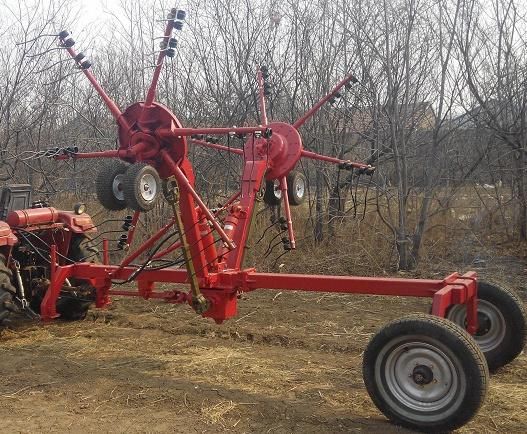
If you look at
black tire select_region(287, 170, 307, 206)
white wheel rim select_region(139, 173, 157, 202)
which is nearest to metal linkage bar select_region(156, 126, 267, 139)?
white wheel rim select_region(139, 173, 157, 202)

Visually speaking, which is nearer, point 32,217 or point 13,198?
point 32,217

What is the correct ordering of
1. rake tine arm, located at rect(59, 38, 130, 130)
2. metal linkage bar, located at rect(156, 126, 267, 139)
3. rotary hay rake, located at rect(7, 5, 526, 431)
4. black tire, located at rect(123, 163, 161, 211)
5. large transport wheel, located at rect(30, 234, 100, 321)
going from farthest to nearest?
large transport wheel, located at rect(30, 234, 100, 321) → rake tine arm, located at rect(59, 38, 130, 130) → metal linkage bar, located at rect(156, 126, 267, 139) → black tire, located at rect(123, 163, 161, 211) → rotary hay rake, located at rect(7, 5, 526, 431)

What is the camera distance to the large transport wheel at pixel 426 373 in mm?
3514

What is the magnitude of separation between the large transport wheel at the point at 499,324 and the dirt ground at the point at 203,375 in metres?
0.16

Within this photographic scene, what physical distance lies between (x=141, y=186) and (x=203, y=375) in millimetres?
1522

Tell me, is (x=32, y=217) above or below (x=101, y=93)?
below

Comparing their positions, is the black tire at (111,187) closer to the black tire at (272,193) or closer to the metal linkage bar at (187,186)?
the metal linkage bar at (187,186)

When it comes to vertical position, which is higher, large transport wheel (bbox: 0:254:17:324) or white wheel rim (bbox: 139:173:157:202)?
white wheel rim (bbox: 139:173:157:202)

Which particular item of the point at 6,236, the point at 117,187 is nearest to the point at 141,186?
the point at 117,187

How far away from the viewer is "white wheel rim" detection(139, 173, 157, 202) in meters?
4.28

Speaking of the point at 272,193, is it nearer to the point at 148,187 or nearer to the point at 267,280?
the point at 267,280

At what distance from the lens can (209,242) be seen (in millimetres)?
5016

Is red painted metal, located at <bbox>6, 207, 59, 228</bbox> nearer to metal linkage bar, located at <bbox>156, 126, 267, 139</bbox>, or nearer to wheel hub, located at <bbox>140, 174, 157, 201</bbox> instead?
metal linkage bar, located at <bbox>156, 126, 267, 139</bbox>

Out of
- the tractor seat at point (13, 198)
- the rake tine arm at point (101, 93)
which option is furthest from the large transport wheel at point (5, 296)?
the rake tine arm at point (101, 93)
